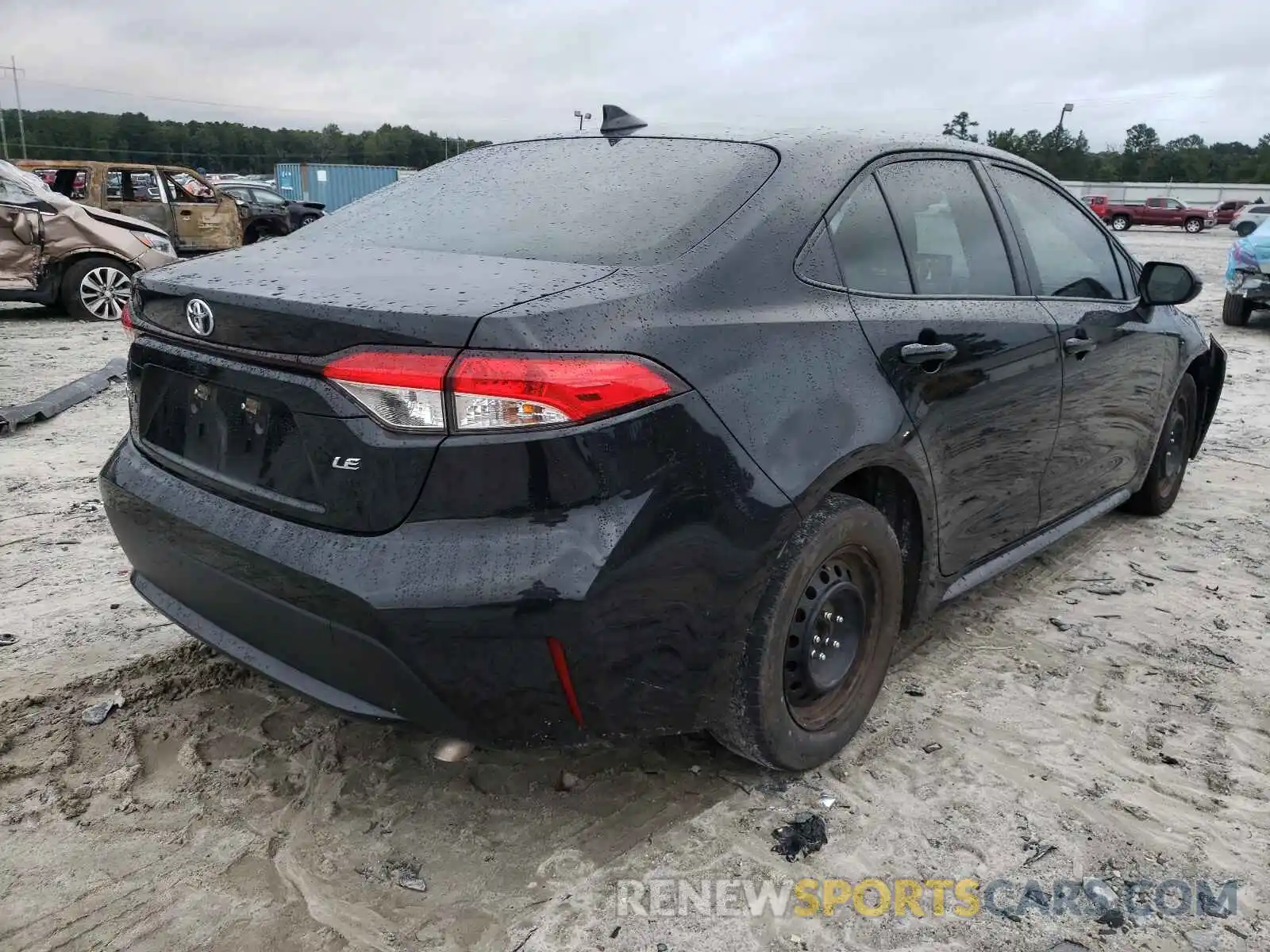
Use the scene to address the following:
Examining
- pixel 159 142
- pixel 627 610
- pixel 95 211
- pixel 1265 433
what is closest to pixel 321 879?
pixel 627 610

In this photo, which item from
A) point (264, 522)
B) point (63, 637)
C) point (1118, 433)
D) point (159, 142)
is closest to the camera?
point (264, 522)

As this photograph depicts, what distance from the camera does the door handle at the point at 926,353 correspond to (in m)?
2.51

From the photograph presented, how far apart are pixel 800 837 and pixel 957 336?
4.62 feet

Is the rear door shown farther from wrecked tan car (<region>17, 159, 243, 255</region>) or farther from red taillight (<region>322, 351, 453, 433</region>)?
wrecked tan car (<region>17, 159, 243, 255</region>)

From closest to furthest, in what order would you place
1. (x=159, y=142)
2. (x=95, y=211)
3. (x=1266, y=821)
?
(x=1266, y=821)
(x=95, y=211)
(x=159, y=142)

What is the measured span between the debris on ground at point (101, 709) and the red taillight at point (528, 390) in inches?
65.9

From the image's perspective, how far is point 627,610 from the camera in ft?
6.32

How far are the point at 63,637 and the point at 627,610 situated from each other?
7.56 feet

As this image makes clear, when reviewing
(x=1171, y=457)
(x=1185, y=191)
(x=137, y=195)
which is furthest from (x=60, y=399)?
(x=1185, y=191)

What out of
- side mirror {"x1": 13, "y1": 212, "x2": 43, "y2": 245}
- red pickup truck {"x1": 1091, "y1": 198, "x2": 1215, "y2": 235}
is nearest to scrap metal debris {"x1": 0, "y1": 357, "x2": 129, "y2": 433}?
side mirror {"x1": 13, "y1": 212, "x2": 43, "y2": 245}

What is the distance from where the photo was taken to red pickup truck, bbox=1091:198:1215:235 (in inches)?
1687

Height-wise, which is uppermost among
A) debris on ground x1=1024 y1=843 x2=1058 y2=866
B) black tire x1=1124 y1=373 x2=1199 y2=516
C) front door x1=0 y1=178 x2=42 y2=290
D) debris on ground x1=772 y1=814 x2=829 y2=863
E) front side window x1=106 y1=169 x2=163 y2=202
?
front side window x1=106 y1=169 x2=163 y2=202

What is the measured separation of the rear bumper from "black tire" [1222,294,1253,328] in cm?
1179

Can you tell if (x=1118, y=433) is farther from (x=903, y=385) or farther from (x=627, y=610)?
(x=627, y=610)
